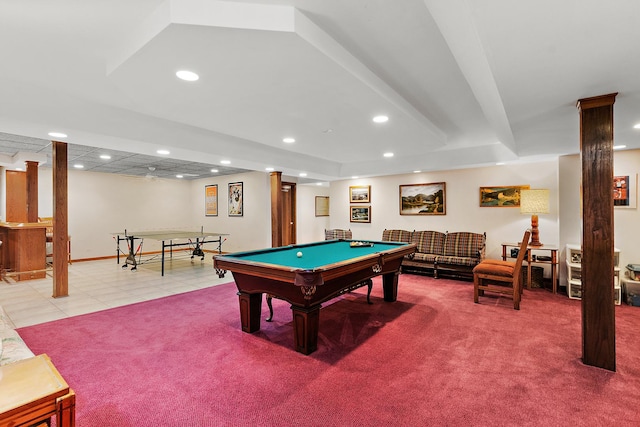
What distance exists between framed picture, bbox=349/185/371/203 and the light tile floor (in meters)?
3.66

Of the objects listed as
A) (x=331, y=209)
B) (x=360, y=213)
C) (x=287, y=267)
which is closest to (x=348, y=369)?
(x=287, y=267)

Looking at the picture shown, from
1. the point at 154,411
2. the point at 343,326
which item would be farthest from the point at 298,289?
the point at 154,411

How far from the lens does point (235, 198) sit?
9023 millimetres

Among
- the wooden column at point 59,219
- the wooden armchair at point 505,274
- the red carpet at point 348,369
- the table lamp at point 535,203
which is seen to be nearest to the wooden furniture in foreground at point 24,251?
the wooden column at point 59,219

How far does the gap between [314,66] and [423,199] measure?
5241mm

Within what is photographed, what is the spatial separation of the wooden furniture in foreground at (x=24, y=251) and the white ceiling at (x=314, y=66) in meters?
3.18

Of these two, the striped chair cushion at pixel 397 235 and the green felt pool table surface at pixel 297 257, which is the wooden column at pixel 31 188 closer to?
the green felt pool table surface at pixel 297 257

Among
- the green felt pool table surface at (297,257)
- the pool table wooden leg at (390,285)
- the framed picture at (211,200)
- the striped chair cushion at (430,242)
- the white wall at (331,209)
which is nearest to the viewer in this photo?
the green felt pool table surface at (297,257)

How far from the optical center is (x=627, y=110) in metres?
2.79

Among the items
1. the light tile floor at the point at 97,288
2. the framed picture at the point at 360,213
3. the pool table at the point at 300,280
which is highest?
the framed picture at the point at 360,213

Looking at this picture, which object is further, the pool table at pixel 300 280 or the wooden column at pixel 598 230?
the pool table at pixel 300 280

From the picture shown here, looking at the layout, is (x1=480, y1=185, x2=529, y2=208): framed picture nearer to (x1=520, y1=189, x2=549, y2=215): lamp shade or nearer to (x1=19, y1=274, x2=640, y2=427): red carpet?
(x1=520, y1=189, x2=549, y2=215): lamp shade

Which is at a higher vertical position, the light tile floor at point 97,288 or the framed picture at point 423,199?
the framed picture at point 423,199

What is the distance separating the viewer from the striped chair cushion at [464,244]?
5.78 m
